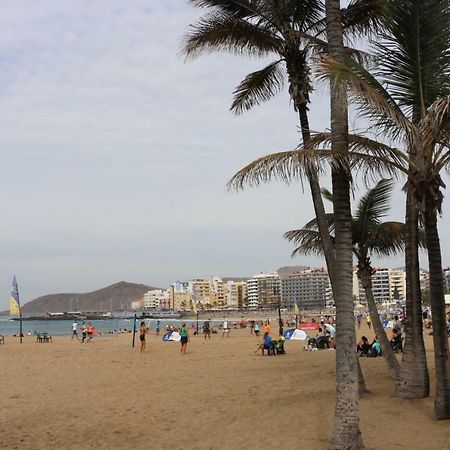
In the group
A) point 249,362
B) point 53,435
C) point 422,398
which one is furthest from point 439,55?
point 249,362

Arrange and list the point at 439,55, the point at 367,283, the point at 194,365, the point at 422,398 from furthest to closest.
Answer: the point at 194,365 → the point at 367,283 → the point at 422,398 → the point at 439,55

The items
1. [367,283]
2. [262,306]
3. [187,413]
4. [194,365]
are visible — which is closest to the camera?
[187,413]

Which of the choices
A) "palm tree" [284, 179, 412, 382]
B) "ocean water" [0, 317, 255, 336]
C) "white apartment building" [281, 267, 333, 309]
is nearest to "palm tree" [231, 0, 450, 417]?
"palm tree" [284, 179, 412, 382]

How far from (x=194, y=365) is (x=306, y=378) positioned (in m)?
5.97

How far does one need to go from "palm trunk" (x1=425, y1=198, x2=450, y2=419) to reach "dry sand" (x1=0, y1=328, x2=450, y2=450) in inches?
12.7

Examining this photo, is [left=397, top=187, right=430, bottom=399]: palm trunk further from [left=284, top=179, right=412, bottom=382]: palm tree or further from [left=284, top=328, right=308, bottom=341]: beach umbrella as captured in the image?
[left=284, top=328, right=308, bottom=341]: beach umbrella

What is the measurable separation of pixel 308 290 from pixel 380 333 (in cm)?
17618

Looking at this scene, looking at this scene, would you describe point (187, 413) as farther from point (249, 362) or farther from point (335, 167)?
point (249, 362)

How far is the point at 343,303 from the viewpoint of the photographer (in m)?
6.73

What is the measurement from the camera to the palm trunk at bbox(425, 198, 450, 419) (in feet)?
25.7

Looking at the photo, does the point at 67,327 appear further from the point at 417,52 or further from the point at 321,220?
the point at 417,52

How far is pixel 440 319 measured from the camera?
785 cm

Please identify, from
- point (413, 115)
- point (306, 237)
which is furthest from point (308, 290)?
point (413, 115)

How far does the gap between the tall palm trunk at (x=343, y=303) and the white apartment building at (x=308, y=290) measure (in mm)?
168827
